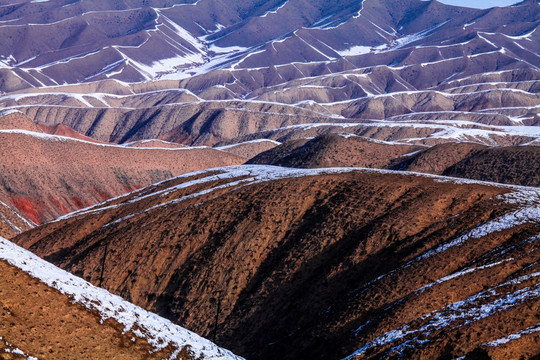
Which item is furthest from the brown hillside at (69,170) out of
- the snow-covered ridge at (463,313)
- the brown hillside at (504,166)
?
the snow-covered ridge at (463,313)

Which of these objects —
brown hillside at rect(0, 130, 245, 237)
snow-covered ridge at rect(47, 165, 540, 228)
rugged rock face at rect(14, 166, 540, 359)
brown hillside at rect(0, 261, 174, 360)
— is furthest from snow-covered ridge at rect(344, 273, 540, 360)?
brown hillside at rect(0, 130, 245, 237)

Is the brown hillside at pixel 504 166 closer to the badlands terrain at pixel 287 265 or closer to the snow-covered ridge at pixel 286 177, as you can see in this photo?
the badlands terrain at pixel 287 265

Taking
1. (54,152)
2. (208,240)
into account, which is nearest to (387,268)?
(208,240)

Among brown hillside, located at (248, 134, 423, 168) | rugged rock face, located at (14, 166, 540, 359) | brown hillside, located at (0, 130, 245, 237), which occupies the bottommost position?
rugged rock face, located at (14, 166, 540, 359)

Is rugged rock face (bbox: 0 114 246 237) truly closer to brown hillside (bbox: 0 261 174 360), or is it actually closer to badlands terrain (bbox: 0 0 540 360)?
badlands terrain (bbox: 0 0 540 360)

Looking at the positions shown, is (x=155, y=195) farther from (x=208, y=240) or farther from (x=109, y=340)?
(x=109, y=340)

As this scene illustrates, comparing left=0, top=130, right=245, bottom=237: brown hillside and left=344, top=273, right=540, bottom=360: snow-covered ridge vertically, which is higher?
left=0, top=130, right=245, bottom=237: brown hillside

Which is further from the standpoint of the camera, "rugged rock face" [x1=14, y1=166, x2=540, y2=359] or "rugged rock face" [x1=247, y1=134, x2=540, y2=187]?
"rugged rock face" [x1=247, y1=134, x2=540, y2=187]

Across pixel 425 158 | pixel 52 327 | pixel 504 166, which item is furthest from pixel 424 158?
pixel 52 327
